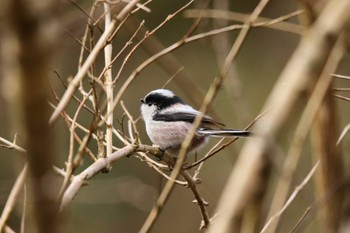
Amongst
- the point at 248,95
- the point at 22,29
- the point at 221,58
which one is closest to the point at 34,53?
the point at 22,29

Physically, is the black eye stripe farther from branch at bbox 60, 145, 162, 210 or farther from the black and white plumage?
branch at bbox 60, 145, 162, 210

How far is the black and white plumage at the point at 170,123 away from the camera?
3385 millimetres

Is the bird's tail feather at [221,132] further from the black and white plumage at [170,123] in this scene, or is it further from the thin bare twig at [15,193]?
the thin bare twig at [15,193]

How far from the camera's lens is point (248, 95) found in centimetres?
→ 950

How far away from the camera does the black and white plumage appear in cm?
338

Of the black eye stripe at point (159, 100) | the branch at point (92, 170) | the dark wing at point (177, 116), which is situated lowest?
the branch at point (92, 170)

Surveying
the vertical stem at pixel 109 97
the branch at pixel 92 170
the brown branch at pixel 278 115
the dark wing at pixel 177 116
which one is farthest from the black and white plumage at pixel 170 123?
the brown branch at pixel 278 115

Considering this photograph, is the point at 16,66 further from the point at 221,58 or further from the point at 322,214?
the point at 221,58

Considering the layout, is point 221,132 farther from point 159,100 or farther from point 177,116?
point 159,100

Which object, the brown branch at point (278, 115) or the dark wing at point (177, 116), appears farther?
the dark wing at point (177, 116)

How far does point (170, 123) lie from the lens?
3.57 meters

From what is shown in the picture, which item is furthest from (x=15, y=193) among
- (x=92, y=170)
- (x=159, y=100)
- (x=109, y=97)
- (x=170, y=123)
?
(x=159, y=100)

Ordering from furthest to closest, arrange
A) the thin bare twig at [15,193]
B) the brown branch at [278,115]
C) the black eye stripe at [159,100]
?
the black eye stripe at [159,100] < the thin bare twig at [15,193] < the brown branch at [278,115]

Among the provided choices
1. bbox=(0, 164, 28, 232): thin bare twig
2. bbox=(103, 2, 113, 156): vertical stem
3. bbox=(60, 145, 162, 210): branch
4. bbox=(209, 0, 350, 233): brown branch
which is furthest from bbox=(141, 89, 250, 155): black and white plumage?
bbox=(209, 0, 350, 233): brown branch
